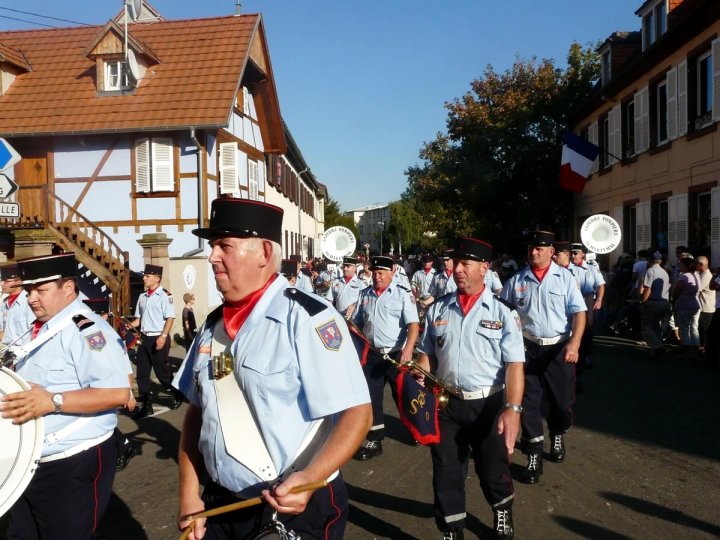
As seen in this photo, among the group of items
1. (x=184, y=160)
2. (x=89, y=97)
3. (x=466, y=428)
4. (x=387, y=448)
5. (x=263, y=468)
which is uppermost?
(x=89, y=97)

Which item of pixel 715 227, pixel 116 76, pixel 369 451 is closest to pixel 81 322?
pixel 369 451

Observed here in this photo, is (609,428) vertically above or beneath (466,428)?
beneath

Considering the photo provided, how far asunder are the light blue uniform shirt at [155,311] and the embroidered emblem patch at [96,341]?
6.11m

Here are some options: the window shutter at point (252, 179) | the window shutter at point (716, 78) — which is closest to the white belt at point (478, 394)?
the window shutter at point (716, 78)

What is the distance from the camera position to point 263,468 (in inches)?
97.6

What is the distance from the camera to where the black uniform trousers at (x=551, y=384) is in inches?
257

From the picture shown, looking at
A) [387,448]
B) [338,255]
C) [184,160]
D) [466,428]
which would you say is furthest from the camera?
[184,160]

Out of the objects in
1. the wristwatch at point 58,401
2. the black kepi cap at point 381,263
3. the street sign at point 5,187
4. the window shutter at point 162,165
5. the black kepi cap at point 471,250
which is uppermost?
the window shutter at point 162,165

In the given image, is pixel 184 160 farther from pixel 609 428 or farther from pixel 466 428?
pixel 466 428

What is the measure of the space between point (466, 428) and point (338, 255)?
1266 cm

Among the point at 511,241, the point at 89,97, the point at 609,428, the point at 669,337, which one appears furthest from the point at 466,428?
the point at 511,241

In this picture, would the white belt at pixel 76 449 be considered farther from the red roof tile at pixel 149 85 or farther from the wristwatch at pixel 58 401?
the red roof tile at pixel 149 85

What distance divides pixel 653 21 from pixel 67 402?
70.7ft

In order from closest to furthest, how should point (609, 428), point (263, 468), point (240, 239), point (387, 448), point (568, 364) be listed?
1. point (263, 468)
2. point (240, 239)
3. point (568, 364)
4. point (387, 448)
5. point (609, 428)
